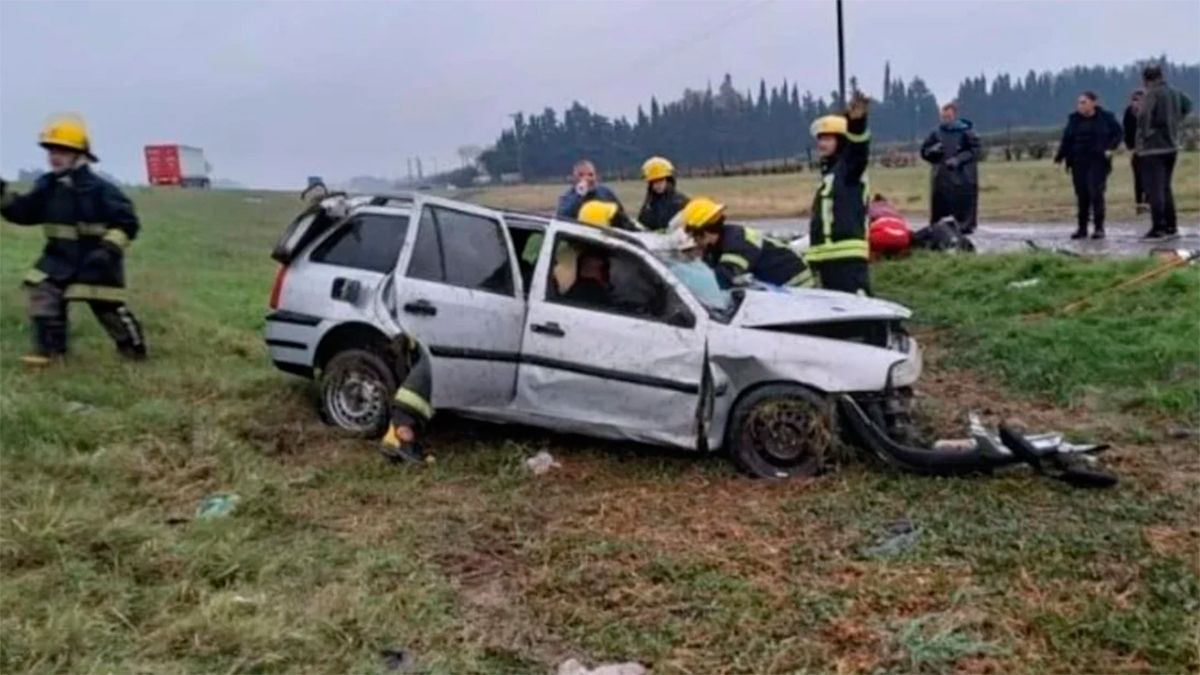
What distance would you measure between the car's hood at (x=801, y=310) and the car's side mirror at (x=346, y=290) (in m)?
2.37

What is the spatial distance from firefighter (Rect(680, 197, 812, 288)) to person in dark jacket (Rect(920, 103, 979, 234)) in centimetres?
612

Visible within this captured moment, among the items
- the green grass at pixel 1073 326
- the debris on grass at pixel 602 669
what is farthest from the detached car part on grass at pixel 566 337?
the debris on grass at pixel 602 669

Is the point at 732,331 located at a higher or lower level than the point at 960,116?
lower

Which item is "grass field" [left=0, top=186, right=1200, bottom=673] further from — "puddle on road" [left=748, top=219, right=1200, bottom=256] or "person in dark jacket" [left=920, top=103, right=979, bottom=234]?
"person in dark jacket" [left=920, top=103, right=979, bottom=234]

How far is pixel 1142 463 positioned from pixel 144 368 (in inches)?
264

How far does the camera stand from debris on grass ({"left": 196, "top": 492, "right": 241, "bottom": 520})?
5250 millimetres

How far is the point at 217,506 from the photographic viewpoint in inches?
211

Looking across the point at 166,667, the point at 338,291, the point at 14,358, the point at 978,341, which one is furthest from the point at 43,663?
the point at 978,341

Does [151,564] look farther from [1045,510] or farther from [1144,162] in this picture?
[1144,162]

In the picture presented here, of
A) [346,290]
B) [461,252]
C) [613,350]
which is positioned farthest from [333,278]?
[613,350]

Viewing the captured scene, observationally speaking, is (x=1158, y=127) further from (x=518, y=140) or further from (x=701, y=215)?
(x=518, y=140)

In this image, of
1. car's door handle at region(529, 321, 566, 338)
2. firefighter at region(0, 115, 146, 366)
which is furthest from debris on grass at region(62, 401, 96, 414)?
car's door handle at region(529, 321, 566, 338)

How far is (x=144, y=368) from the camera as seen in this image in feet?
26.0

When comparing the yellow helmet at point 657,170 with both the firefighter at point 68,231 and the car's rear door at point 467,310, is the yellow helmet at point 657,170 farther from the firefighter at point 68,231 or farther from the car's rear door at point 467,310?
the firefighter at point 68,231
